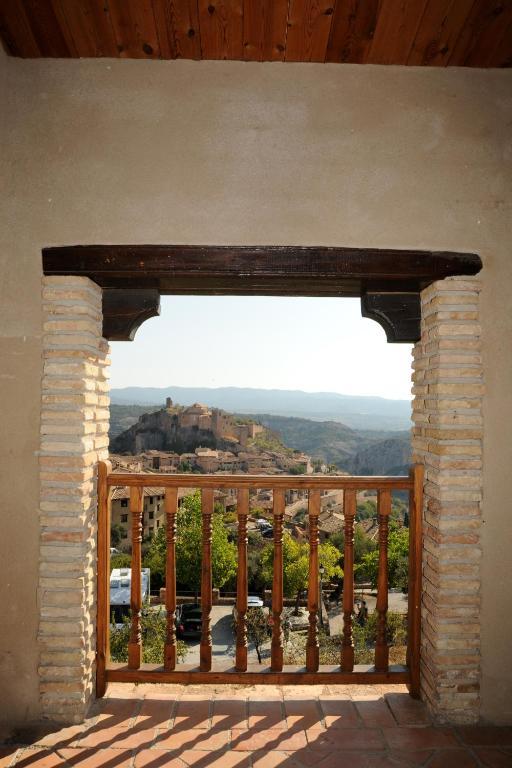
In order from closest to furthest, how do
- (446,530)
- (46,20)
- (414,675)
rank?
1. (46,20)
2. (446,530)
3. (414,675)

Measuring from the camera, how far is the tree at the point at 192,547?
7945mm

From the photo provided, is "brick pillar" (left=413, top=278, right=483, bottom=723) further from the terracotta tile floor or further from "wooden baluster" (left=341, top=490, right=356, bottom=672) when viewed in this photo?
"wooden baluster" (left=341, top=490, right=356, bottom=672)

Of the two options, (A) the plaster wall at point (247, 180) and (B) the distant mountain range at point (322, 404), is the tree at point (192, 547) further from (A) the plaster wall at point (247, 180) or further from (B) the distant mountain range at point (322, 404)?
(B) the distant mountain range at point (322, 404)

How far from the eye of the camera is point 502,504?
240 cm

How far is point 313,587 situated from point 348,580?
0.61 ft

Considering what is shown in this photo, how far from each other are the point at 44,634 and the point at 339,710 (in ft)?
4.86

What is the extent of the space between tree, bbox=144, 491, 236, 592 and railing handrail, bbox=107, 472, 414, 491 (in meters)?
2.50

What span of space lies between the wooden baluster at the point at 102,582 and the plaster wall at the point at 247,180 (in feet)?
1.01

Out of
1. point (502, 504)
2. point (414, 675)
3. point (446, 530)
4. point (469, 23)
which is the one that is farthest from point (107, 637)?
point (469, 23)

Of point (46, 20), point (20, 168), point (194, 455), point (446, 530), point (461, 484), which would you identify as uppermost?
point (46, 20)

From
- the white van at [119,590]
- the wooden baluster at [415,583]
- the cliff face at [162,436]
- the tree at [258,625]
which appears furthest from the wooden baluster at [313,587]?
the white van at [119,590]

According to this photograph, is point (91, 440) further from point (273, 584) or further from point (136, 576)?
point (273, 584)

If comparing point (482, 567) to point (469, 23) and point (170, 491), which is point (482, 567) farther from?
point (469, 23)

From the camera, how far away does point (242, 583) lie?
2615 mm
